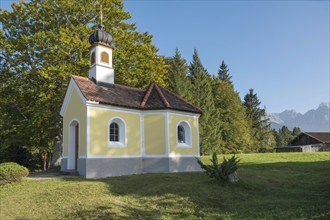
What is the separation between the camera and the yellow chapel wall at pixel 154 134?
59.1 ft

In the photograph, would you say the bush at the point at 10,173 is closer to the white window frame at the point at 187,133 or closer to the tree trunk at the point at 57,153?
the white window frame at the point at 187,133

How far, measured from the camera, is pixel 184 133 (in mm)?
19547

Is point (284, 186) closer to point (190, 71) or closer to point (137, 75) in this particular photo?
point (137, 75)

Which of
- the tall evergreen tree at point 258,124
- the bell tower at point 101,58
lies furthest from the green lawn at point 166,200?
the tall evergreen tree at point 258,124

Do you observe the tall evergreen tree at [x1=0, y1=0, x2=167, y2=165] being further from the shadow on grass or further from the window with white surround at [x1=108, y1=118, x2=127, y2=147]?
the shadow on grass

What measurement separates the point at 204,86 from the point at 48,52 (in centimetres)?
2974

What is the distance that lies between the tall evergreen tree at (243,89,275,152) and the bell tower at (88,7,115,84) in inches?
1792

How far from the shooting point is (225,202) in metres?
10.6

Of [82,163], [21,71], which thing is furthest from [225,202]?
[21,71]

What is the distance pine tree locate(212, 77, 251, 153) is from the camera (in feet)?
161

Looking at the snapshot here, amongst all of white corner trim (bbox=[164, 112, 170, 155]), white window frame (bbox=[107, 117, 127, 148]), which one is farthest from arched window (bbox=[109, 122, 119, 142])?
white corner trim (bbox=[164, 112, 170, 155])

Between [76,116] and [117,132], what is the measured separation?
104 inches

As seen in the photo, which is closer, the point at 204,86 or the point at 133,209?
the point at 133,209

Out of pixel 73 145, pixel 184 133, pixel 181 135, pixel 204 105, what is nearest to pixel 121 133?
pixel 73 145
